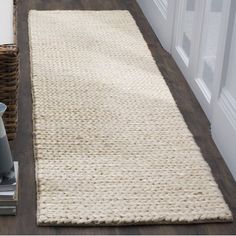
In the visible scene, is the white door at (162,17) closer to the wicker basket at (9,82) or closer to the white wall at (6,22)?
the white wall at (6,22)

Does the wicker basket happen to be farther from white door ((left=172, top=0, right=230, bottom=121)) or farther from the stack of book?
white door ((left=172, top=0, right=230, bottom=121))

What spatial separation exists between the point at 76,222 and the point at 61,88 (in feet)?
3.15

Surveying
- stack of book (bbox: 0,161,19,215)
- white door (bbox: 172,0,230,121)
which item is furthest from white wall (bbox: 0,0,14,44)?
white door (bbox: 172,0,230,121)

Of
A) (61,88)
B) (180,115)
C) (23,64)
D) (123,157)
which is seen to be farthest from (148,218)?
(23,64)

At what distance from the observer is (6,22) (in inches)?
95.0

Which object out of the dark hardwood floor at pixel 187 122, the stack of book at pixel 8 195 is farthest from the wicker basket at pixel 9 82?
the stack of book at pixel 8 195

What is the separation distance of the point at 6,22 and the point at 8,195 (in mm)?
816

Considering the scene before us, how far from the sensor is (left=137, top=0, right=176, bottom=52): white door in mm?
3137

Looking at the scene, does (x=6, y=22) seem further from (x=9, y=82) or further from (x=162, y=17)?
(x=162, y=17)

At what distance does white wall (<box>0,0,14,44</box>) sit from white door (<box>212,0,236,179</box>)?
804 mm

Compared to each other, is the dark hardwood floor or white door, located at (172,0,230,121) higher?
white door, located at (172,0,230,121)

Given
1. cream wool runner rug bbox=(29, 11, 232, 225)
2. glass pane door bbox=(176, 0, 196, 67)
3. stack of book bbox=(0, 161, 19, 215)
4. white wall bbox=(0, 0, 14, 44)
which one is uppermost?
white wall bbox=(0, 0, 14, 44)

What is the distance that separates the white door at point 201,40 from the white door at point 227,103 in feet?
0.16

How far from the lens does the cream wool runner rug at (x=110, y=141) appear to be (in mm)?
1958
